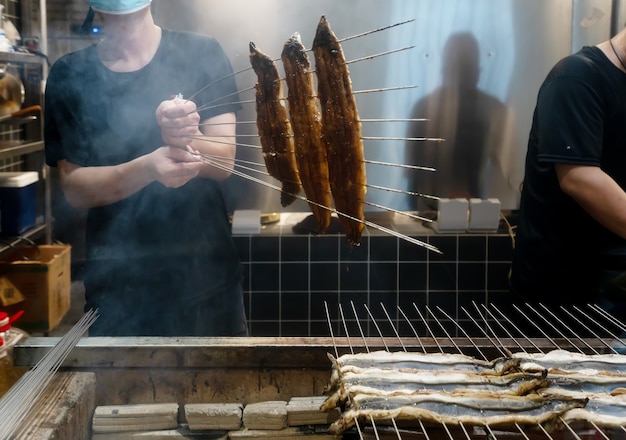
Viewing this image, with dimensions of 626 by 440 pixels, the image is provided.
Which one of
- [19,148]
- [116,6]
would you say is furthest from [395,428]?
[19,148]

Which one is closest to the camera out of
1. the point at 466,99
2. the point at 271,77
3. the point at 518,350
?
the point at 271,77

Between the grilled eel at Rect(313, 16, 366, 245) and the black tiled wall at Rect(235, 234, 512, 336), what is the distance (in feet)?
5.94

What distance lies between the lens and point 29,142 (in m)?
3.88

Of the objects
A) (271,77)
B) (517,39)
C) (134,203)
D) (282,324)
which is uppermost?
(517,39)

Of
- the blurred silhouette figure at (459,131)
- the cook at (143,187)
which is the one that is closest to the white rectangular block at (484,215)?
the blurred silhouette figure at (459,131)

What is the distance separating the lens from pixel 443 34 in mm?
3811

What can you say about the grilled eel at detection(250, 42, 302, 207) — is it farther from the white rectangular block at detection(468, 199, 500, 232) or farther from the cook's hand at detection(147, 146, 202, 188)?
the white rectangular block at detection(468, 199, 500, 232)

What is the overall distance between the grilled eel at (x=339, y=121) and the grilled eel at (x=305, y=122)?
→ 0.03 m

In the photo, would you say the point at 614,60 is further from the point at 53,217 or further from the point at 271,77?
the point at 53,217

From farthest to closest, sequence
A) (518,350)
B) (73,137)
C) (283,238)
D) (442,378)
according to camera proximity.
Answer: (283,238) → (73,137) → (518,350) → (442,378)

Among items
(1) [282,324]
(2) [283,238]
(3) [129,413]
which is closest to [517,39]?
(2) [283,238]

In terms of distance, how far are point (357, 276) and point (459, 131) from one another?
1015 millimetres

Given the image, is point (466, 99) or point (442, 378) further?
point (466, 99)

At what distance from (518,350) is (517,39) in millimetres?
2360
